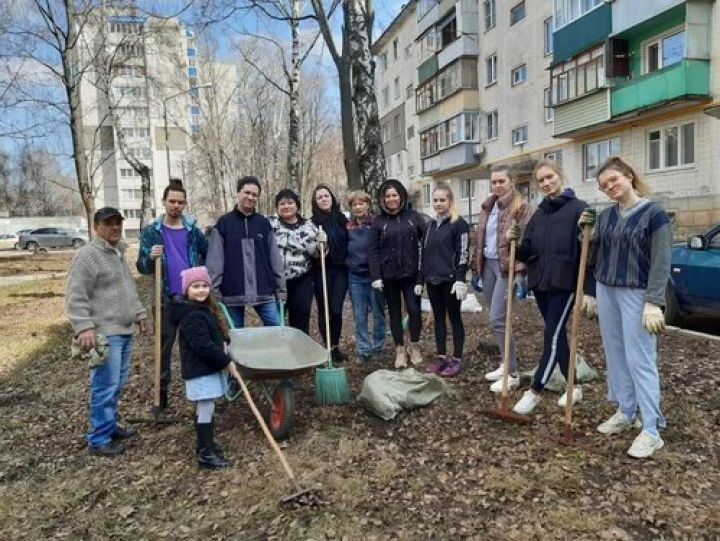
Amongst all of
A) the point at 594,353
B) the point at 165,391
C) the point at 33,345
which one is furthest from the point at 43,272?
the point at 594,353

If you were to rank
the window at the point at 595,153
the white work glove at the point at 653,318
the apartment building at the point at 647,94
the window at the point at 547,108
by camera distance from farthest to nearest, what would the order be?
the window at the point at 547,108
the window at the point at 595,153
the apartment building at the point at 647,94
the white work glove at the point at 653,318

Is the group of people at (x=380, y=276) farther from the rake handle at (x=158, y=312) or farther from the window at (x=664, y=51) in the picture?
the window at (x=664, y=51)

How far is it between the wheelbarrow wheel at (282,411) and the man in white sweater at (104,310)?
3.66 feet

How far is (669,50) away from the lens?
1645 cm

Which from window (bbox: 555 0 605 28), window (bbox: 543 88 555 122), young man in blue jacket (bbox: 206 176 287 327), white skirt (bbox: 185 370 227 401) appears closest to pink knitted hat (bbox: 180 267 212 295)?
white skirt (bbox: 185 370 227 401)

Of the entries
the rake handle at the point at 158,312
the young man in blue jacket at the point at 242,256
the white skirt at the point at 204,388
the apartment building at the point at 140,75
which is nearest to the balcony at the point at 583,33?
the apartment building at the point at 140,75

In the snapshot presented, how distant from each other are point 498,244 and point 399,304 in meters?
1.23

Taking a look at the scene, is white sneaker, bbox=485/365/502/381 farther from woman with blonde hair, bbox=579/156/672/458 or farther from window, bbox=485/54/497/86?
window, bbox=485/54/497/86

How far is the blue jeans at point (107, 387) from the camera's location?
412 centimetres

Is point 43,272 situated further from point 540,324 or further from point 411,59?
point 411,59

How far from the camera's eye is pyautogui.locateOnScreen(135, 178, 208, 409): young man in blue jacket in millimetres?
4473

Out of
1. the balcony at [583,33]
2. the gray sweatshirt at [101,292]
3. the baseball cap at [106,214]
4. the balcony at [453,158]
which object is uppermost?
the balcony at [583,33]

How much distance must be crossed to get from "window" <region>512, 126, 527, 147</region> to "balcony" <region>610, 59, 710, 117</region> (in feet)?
23.6

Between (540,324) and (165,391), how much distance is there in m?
4.77
